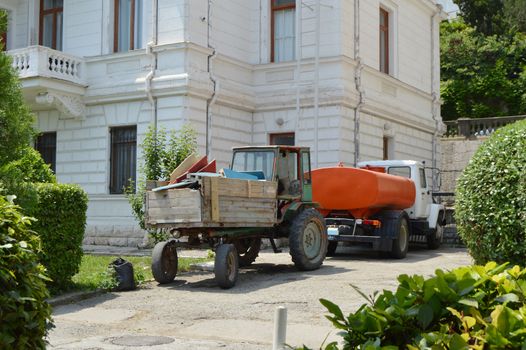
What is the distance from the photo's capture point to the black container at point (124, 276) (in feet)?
38.1

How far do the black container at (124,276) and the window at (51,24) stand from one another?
12.2 m

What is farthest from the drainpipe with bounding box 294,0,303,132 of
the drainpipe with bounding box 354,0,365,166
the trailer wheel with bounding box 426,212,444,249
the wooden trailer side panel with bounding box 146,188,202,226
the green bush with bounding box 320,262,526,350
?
the green bush with bounding box 320,262,526,350

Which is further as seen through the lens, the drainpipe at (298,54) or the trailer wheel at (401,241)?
the drainpipe at (298,54)

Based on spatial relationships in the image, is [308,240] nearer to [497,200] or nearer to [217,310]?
[217,310]

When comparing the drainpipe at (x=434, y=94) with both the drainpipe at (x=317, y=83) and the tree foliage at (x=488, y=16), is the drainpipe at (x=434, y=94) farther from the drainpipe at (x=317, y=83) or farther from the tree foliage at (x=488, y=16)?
the tree foliage at (x=488, y=16)

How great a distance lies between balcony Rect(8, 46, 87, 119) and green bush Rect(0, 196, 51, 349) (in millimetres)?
15678

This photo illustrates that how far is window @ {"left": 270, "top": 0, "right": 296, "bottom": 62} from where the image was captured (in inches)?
850

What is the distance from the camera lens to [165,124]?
19.0 metres

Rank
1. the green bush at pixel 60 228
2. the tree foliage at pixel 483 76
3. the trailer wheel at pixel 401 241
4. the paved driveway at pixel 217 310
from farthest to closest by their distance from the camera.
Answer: the tree foliage at pixel 483 76, the trailer wheel at pixel 401 241, the green bush at pixel 60 228, the paved driveway at pixel 217 310

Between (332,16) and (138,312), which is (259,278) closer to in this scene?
(138,312)

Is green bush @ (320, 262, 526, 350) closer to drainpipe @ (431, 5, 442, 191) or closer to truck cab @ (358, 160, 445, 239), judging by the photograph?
truck cab @ (358, 160, 445, 239)

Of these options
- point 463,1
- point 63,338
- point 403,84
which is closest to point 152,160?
point 63,338

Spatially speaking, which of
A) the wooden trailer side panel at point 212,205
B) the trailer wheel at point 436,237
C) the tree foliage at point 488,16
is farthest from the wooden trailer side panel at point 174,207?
the tree foliage at point 488,16

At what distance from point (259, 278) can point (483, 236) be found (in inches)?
228
